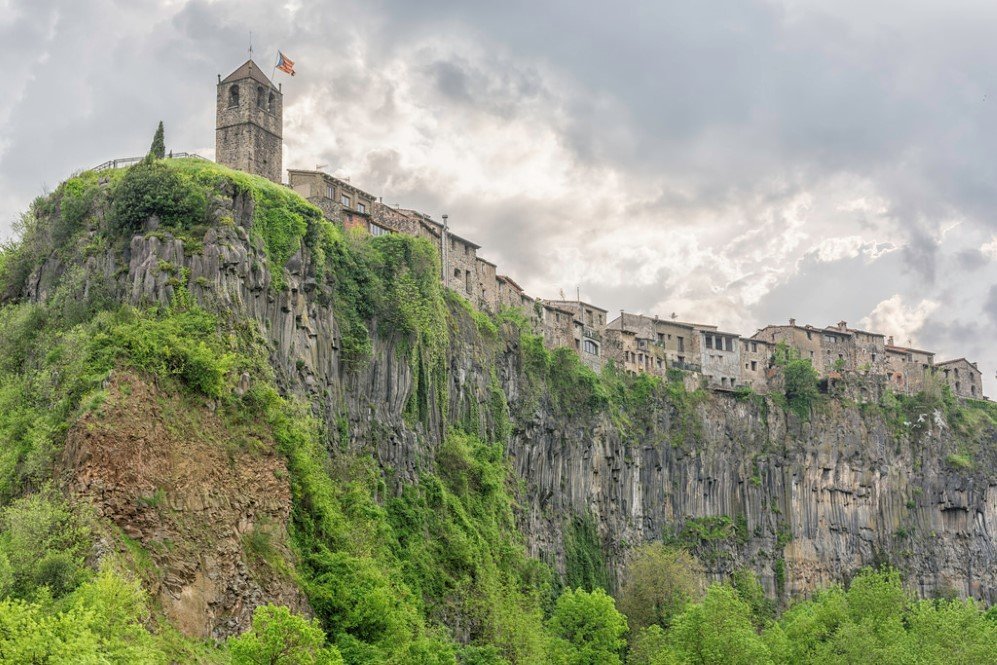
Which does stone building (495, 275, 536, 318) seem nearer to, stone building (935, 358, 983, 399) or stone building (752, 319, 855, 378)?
stone building (752, 319, 855, 378)

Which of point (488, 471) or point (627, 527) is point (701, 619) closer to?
point (488, 471)

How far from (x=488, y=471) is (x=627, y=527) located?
82.7 ft

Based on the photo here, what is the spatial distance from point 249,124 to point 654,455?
48.3 meters

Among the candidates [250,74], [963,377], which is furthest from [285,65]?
[963,377]

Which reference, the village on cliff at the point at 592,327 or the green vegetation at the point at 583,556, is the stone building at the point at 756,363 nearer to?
the village on cliff at the point at 592,327

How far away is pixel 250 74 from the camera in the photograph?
82812 millimetres

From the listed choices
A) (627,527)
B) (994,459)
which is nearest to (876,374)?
(994,459)

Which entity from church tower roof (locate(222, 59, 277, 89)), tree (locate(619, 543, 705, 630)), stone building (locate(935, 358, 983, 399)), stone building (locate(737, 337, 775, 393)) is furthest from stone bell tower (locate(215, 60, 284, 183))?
stone building (locate(935, 358, 983, 399))

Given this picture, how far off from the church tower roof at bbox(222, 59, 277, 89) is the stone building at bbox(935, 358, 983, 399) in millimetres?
88698

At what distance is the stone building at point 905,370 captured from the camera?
135 meters

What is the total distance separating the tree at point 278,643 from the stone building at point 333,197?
1578 inches

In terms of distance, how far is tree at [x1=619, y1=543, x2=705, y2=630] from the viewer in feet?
314

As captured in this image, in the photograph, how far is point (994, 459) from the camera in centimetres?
13312

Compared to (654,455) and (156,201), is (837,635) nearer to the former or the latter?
(654,455)
